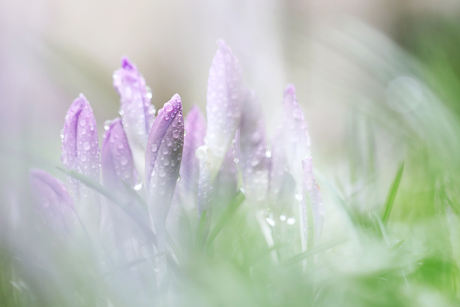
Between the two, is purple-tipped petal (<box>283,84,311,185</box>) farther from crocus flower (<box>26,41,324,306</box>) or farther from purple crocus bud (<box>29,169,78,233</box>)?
purple crocus bud (<box>29,169,78,233</box>)

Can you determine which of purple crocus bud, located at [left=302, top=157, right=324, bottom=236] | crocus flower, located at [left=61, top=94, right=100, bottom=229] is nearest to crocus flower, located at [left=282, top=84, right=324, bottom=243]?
purple crocus bud, located at [left=302, top=157, right=324, bottom=236]

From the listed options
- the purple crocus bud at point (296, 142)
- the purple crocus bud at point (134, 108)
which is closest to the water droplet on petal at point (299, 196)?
the purple crocus bud at point (296, 142)

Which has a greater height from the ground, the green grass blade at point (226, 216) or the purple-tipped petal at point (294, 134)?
the purple-tipped petal at point (294, 134)

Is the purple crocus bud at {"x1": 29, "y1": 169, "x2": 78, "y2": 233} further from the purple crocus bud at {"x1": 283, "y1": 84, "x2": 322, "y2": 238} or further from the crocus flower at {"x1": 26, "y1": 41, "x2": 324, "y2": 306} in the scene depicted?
the purple crocus bud at {"x1": 283, "y1": 84, "x2": 322, "y2": 238}

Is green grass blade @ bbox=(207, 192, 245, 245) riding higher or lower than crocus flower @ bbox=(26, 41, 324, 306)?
lower

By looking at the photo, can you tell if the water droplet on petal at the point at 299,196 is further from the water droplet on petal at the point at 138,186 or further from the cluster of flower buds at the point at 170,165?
the water droplet on petal at the point at 138,186

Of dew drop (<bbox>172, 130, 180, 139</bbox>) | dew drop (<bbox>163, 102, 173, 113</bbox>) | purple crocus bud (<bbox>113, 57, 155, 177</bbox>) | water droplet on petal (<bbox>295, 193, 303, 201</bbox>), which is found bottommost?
water droplet on petal (<bbox>295, 193, 303, 201</bbox>)
